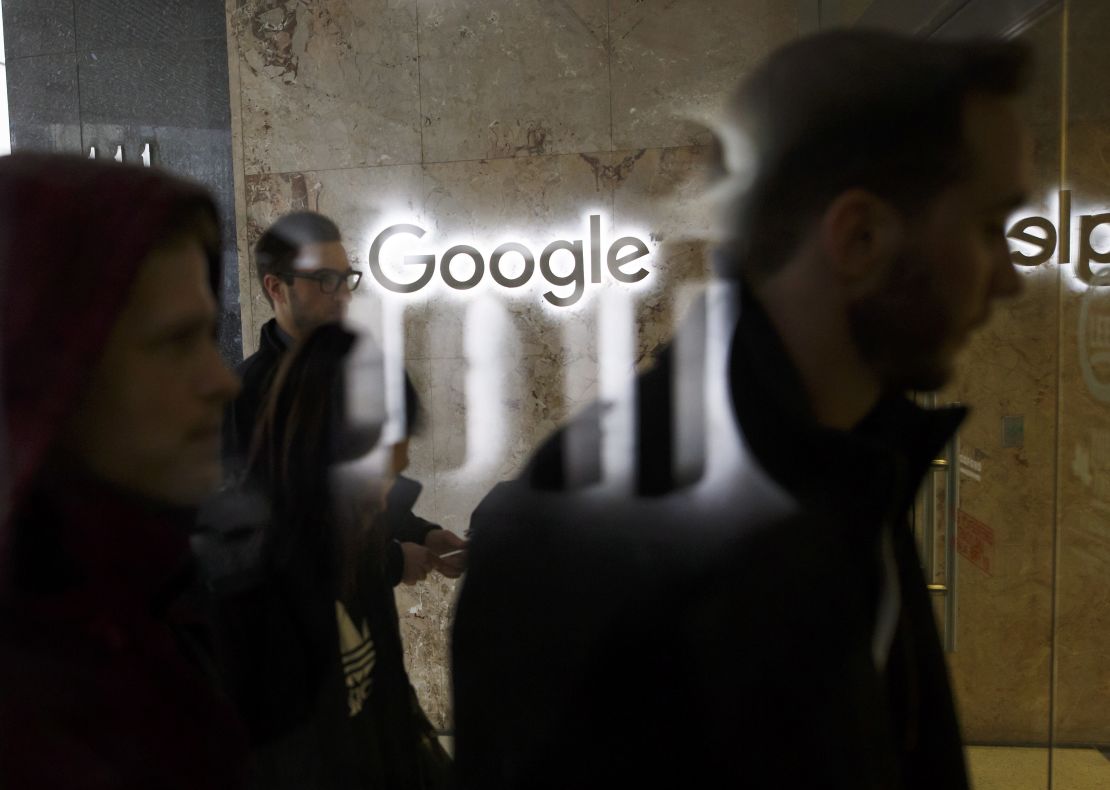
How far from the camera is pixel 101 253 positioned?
1.42 feet

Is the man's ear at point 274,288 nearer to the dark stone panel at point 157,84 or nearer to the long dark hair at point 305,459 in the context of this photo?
the long dark hair at point 305,459

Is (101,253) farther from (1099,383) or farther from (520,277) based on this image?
(1099,383)

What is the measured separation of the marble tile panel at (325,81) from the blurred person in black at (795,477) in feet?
1.72

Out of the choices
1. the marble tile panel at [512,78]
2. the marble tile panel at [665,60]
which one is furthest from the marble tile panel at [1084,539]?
the marble tile panel at [512,78]

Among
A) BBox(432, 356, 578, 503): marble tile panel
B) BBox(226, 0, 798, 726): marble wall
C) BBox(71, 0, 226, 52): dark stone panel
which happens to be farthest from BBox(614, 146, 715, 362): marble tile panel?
BBox(71, 0, 226, 52): dark stone panel

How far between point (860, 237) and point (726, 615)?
23cm

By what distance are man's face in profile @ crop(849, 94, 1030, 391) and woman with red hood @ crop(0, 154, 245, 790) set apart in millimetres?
403

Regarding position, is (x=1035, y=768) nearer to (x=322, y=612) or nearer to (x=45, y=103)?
(x=322, y=612)

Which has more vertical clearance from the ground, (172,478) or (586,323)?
(586,323)

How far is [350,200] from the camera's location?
868 millimetres

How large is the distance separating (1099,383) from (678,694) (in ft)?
1.86

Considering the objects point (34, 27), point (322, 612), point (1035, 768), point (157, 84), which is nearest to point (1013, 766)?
point (1035, 768)

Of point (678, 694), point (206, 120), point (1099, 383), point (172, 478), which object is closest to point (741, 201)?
point (678, 694)

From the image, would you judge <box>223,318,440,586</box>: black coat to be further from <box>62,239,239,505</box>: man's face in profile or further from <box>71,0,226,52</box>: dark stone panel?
<box>71,0,226,52</box>: dark stone panel
